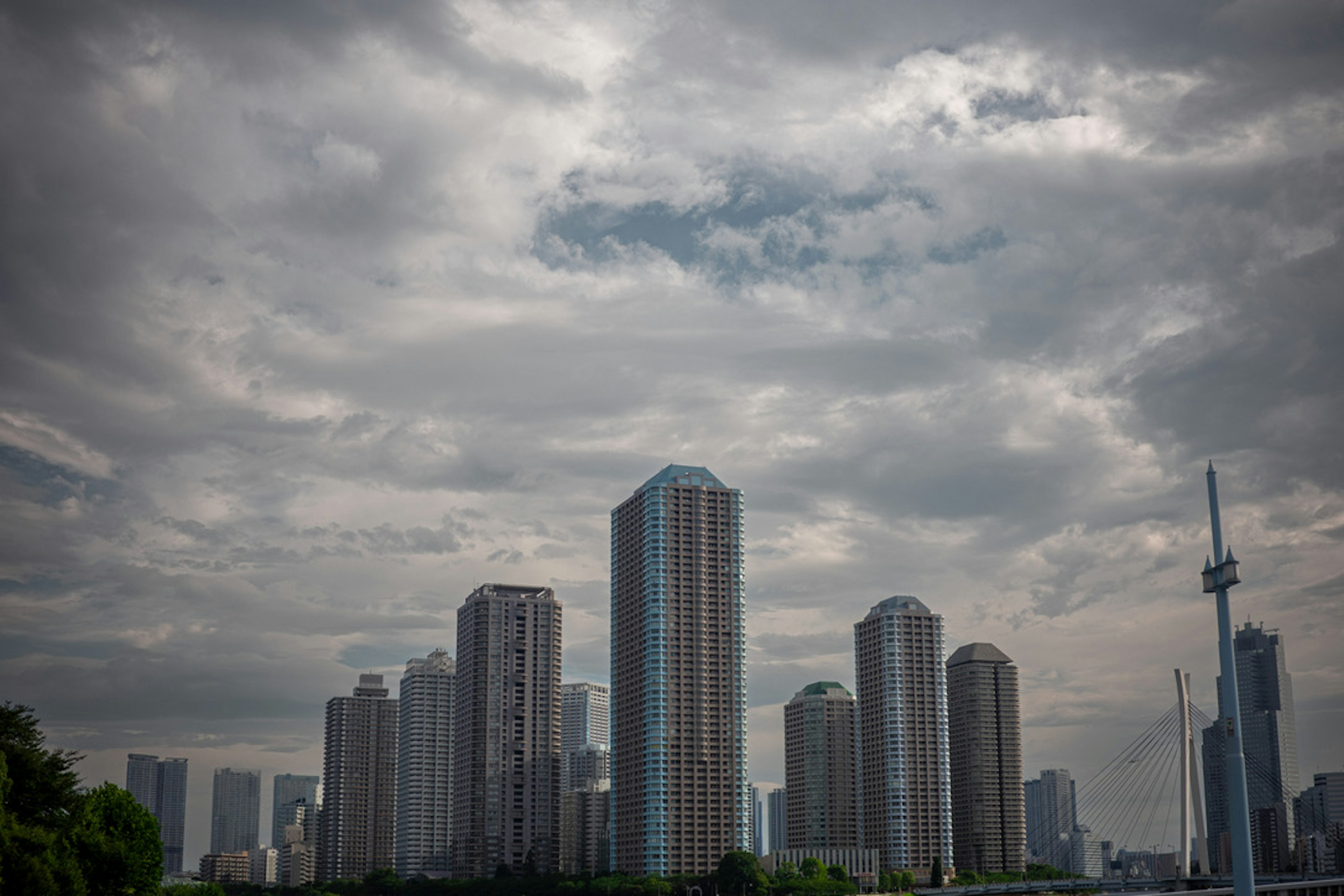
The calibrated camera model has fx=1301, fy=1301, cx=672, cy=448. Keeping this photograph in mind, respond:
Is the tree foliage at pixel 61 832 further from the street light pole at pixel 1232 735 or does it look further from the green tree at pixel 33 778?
the street light pole at pixel 1232 735

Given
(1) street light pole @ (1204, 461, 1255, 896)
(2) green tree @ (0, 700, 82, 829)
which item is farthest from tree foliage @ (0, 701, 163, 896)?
(1) street light pole @ (1204, 461, 1255, 896)

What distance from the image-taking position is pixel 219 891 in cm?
16200

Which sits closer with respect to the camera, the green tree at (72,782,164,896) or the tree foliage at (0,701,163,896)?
the tree foliage at (0,701,163,896)

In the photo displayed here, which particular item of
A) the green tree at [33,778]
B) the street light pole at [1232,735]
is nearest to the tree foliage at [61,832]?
the green tree at [33,778]

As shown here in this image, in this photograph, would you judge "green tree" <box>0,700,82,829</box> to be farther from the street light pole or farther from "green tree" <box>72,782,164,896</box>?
the street light pole

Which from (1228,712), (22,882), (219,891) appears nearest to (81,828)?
(22,882)

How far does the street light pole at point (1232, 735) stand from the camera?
65125 mm

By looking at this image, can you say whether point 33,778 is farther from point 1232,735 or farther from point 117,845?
point 1232,735

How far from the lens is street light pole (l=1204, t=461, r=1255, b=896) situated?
65.1 metres

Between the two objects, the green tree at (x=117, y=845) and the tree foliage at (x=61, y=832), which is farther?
the green tree at (x=117, y=845)

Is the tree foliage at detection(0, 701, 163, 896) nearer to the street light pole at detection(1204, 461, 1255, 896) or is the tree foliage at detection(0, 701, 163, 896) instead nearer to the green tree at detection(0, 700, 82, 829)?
the green tree at detection(0, 700, 82, 829)

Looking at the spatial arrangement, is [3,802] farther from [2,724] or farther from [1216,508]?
[1216,508]

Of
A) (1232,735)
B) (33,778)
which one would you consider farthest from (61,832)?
(1232,735)

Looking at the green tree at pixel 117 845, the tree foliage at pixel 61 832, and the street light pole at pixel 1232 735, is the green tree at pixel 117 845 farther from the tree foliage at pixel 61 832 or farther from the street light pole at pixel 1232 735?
the street light pole at pixel 1232 735
